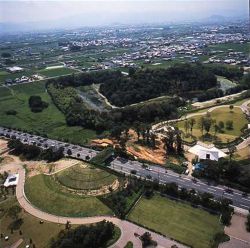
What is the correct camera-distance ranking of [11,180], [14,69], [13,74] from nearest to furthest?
[11,180], [13,74], [14,69]

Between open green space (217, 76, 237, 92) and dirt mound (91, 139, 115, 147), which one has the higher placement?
dirt mound (91, 139, 115, 147)

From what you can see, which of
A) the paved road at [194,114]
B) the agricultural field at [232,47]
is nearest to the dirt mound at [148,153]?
the paved road at [194,114]

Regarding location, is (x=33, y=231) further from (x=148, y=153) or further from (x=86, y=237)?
(x=148, y=153)

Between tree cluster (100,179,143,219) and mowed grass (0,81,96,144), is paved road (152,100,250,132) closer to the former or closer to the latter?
mowed grass (0,81,96,144)

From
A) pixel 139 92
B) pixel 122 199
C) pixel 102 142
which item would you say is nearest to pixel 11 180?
pixel 122 199

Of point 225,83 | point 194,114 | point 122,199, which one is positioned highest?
point 122,199

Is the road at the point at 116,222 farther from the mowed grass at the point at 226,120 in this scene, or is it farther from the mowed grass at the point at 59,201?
the mowed grass at the point at 226,120

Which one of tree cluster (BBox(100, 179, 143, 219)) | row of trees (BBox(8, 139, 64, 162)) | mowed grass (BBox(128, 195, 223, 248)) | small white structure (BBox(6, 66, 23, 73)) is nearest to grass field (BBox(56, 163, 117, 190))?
tree cluster (BBox(100, 179, 143, 219))
